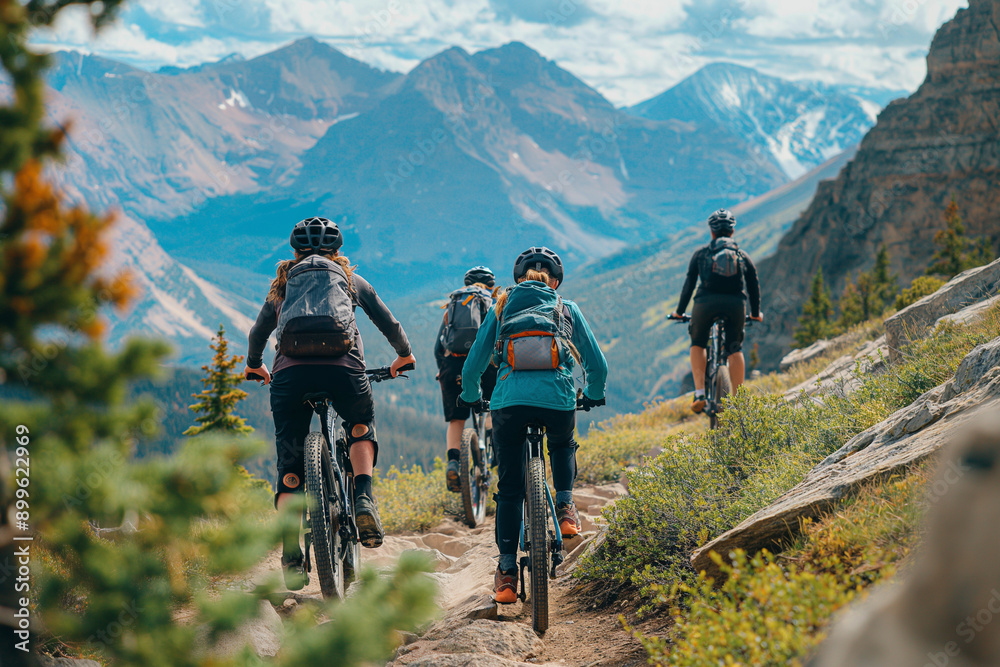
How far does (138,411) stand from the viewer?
1.89 m

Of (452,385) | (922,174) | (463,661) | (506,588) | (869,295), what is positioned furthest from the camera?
(922,174)

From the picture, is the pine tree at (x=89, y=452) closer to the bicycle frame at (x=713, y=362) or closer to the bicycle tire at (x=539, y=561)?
the bicycle tire at (x=539, y=561)

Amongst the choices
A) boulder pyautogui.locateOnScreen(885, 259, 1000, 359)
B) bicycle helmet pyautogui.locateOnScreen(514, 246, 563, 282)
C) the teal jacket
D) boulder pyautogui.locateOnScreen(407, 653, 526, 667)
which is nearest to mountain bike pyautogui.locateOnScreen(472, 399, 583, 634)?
the teal jacket

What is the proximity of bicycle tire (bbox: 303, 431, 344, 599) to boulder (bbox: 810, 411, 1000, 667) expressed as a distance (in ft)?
13.1

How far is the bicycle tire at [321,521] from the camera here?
5.05 meters

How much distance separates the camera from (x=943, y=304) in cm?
920

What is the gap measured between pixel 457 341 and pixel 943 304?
6793mm

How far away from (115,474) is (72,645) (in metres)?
3.35

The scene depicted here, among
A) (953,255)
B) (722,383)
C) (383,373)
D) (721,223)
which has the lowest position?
(722,383)

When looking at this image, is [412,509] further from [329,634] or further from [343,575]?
[329,634]

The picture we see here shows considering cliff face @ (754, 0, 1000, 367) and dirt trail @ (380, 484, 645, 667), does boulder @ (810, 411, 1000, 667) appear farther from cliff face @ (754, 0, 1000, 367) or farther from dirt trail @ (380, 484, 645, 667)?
cliff face @ (754, 0, 1000, 367)

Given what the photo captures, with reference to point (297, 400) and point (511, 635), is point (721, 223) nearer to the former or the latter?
point (297, 400)

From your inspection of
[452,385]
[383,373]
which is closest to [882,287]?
[452,385]

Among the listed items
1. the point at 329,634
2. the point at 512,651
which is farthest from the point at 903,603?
the point at 512,651
